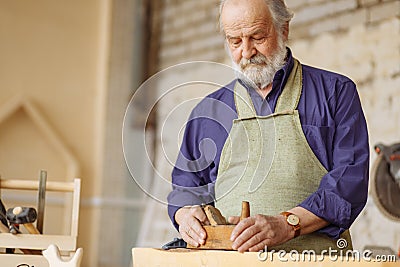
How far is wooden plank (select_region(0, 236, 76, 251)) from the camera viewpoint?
6.26 feet

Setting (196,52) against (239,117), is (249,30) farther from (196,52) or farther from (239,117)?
(196,52)

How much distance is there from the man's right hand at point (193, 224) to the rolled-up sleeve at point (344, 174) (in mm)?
260

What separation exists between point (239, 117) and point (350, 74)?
210cm

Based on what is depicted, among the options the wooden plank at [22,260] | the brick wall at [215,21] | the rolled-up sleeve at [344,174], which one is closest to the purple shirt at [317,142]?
the rolled-up sleeve at [344,174]

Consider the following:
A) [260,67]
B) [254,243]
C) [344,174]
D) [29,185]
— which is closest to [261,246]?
[254,243]

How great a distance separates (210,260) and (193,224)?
0.51ft

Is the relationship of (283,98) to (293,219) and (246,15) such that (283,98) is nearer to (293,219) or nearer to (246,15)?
(246,15)

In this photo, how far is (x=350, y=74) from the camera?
393cm

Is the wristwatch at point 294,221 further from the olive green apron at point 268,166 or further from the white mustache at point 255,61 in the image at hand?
the white mustache at point 255,61

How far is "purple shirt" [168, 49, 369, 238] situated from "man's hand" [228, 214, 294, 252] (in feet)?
0.34

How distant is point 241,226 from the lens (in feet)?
5.51

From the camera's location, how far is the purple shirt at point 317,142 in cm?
183

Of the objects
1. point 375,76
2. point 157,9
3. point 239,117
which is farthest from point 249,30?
point 157,9

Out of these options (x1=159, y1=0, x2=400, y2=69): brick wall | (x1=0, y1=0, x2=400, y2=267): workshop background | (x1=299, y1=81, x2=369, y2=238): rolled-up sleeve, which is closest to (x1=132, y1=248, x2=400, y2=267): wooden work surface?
(x1=299, y1=81, x2=369, y2=238): rolled-up sleeve
